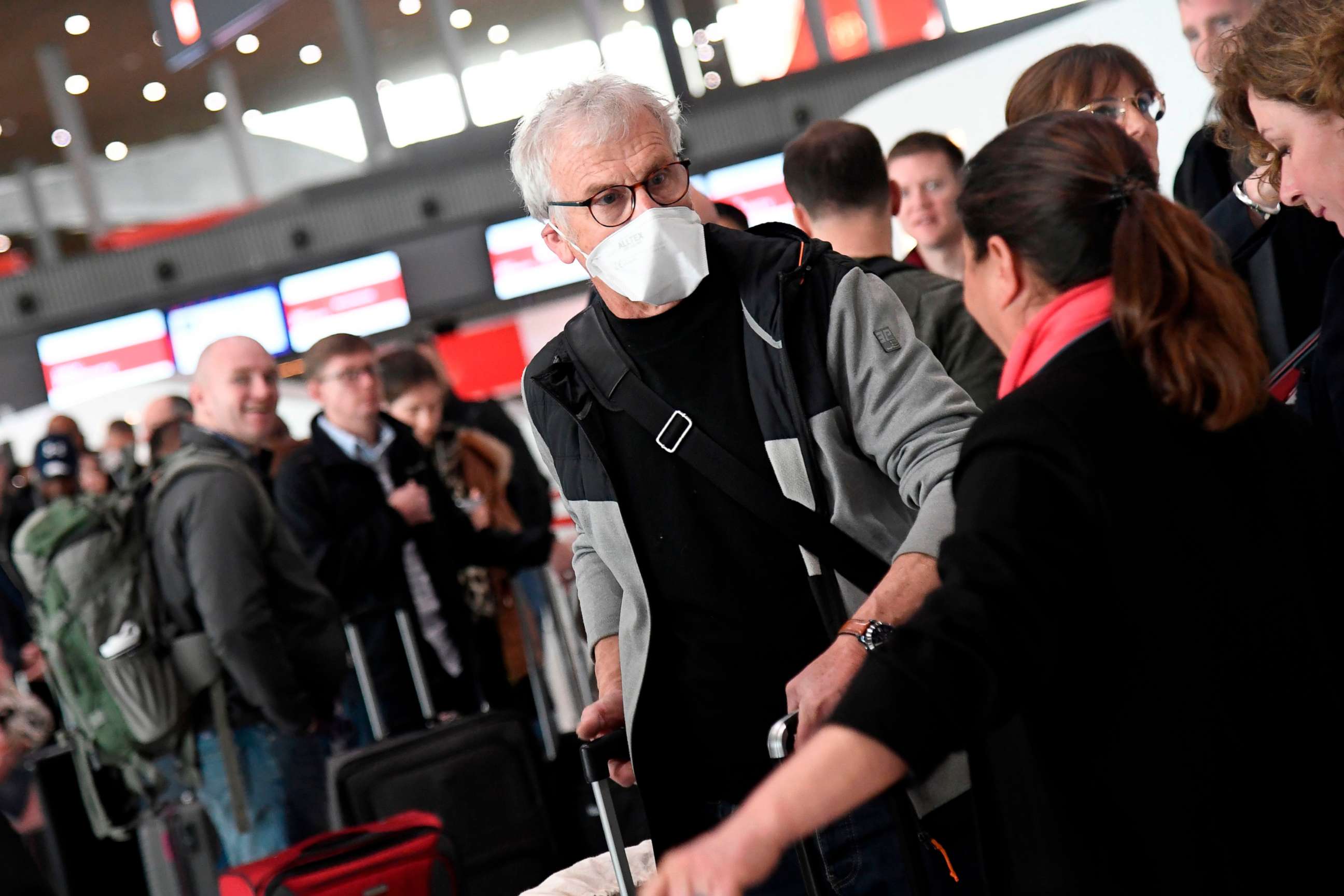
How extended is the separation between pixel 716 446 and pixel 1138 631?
2.55ft

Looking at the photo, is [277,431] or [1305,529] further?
[277,431]

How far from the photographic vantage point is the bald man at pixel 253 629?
4066 mm

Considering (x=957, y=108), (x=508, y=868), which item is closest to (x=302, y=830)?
(x=508, y=868)

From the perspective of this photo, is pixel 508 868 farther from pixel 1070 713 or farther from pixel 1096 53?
pixel 1070 713

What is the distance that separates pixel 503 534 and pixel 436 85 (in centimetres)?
819

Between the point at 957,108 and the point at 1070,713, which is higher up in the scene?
the point at 957,108

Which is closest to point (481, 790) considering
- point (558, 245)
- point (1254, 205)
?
point (558, 245)

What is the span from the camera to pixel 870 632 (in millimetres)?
1685

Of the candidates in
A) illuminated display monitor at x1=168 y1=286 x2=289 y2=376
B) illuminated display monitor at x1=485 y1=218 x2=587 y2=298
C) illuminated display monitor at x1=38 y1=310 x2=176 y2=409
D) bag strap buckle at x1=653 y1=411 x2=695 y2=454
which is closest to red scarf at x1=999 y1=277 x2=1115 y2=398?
bag strap buckle at x1=653 y1=411 x2=695 y2=454

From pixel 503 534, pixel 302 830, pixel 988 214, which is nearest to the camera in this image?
pixel 988 214

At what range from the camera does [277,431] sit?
20.4 ft

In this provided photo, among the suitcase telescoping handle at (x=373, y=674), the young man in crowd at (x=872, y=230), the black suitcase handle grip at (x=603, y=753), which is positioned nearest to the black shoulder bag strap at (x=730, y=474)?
the black suitcase handle grip at (x=603, y=753)

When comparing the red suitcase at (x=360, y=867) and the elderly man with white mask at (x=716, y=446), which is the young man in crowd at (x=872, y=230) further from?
the red suitcase at (x=360, y=867)

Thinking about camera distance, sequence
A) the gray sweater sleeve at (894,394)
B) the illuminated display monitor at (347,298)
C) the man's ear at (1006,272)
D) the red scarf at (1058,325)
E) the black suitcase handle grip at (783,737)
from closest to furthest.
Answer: the red scarf at (1058,325), the man's ear at (1006,272), the black suitcase handle grip at (783,737), the gray sweater sleeve at (894,394), the illuminated display monitor at (347,298)
